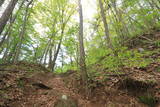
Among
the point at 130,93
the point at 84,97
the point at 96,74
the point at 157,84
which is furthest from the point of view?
the point at 96,74

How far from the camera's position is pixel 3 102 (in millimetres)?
3439

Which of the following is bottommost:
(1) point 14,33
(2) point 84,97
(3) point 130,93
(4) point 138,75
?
(2) point 84,97

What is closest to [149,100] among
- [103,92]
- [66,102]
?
[103,92]

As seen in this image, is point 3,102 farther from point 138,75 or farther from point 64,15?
point 64,15

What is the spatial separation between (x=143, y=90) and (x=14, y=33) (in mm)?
13586

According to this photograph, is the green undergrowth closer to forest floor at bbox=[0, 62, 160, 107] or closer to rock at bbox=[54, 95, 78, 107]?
forest floor at bbox=[0, 62, 160, 107]

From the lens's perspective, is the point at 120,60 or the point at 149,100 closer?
the point at 149,100

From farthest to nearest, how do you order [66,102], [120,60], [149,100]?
[66,102] → [120,60] → [149,100]

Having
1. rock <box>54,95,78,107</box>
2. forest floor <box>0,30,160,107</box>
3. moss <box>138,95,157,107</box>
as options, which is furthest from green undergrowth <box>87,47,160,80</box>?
rock <box>54,95,78,107</box>

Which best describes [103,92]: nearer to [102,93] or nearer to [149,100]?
[102,93]

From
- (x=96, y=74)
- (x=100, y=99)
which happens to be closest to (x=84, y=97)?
(x=100, y=99)

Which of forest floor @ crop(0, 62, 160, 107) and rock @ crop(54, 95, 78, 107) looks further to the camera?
rock @ crop(54, 95, 78, 107)

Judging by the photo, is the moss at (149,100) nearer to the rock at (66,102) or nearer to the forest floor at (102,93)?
the forest floor at (102,93)

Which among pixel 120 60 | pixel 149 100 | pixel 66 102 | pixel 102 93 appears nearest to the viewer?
pixel 149 100
